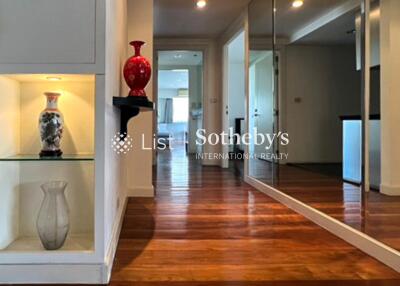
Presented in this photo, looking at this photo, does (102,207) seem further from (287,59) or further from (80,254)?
(287,59)

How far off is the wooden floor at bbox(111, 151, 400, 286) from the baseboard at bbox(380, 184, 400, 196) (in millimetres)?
788

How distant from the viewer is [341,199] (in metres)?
3.02

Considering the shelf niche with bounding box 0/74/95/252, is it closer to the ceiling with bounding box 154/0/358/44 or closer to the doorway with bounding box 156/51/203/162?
the ceiling with bounding box 154/0/358/44

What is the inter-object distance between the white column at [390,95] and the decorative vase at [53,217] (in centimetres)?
250

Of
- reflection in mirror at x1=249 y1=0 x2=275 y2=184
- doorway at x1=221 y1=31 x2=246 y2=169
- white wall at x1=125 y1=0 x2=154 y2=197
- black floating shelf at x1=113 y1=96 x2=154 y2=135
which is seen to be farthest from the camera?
doorway at x1=221 y1=31 x2=246 y2=169

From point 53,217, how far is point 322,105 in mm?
3490

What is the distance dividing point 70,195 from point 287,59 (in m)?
3.59

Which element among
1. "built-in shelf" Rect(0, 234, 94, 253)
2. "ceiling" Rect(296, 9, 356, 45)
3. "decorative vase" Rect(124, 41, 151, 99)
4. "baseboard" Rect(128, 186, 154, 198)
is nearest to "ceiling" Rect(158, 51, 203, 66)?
"ceiling" Rect(296, 9, 356, 45)

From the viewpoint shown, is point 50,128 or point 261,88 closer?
point 50,128

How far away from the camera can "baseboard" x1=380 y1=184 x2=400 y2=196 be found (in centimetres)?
295

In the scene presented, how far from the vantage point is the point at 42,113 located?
5.42 feet

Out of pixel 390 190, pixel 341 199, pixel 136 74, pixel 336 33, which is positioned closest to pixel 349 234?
pixel 341 199

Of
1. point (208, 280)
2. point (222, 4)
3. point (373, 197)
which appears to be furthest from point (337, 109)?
point (208, 280)

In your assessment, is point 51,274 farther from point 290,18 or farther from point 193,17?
point 193,17
